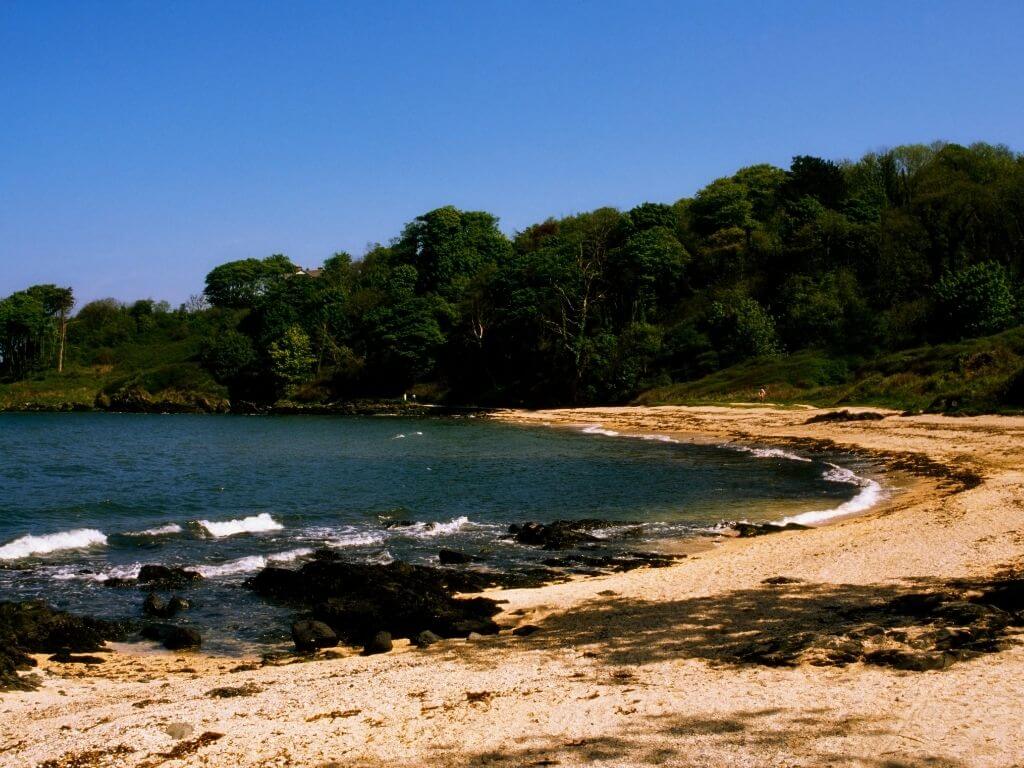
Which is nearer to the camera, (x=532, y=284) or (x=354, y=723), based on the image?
(x=354, y=723)

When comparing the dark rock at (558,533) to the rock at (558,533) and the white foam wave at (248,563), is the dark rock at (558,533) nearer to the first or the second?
the rock at (558,533)

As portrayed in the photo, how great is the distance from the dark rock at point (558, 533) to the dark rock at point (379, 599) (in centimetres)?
410

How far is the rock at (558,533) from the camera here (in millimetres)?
19953

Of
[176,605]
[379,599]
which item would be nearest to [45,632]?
[176,605]

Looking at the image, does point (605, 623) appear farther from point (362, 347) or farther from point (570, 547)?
point (362, 347)

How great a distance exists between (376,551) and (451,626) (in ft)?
26.0

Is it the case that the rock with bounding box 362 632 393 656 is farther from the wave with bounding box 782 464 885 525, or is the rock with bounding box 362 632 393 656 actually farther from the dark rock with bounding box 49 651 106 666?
the wave with bounding box 782 464 885 525

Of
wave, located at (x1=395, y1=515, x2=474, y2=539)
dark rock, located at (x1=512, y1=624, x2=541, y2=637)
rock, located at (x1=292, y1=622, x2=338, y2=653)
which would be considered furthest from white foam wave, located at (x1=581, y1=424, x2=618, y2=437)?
rock, located at (x1=292, y1=622, x2=338, y2=653)

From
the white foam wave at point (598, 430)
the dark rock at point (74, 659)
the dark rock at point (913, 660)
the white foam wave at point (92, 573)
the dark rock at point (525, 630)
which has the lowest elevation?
the white foam wave at point (92, 573)

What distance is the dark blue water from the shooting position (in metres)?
18.0

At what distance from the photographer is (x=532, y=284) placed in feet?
272

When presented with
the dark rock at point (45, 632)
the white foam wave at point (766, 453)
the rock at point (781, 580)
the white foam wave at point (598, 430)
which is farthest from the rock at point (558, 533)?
the white foam wave at point (598, 430)

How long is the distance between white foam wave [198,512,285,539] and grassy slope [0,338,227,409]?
76745 millimetres

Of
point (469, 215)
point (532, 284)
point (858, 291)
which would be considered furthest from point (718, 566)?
point (469, 215)
